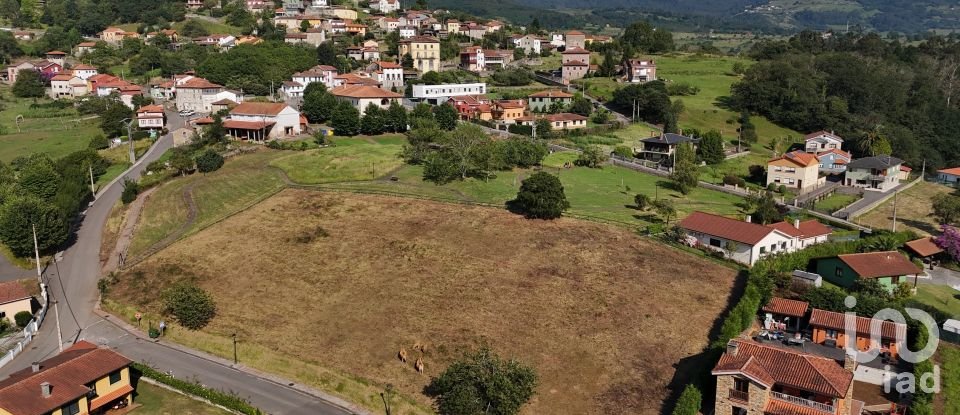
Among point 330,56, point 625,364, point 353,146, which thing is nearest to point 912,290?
point 625,364

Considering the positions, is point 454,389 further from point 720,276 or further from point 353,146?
point 353,146

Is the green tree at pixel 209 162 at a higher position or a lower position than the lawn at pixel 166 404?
higher

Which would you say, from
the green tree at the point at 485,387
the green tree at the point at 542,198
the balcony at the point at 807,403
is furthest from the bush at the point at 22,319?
the balcony at the point at 807,403

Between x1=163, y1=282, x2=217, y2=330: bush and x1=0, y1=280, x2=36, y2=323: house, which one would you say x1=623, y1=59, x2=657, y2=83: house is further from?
x1=0, y1=280, x2=36, y2=323: house

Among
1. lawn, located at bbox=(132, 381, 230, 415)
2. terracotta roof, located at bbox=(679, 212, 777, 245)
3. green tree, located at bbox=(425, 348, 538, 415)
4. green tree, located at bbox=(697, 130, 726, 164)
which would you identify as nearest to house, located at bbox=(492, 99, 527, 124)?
green tree, located at bbox=(697, 130, 726, 164)

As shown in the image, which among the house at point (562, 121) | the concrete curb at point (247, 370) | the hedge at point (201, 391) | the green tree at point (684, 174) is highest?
the house at point (562, 121)

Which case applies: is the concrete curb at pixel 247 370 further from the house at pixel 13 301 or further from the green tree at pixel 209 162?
the green tree at pixel 209 162
